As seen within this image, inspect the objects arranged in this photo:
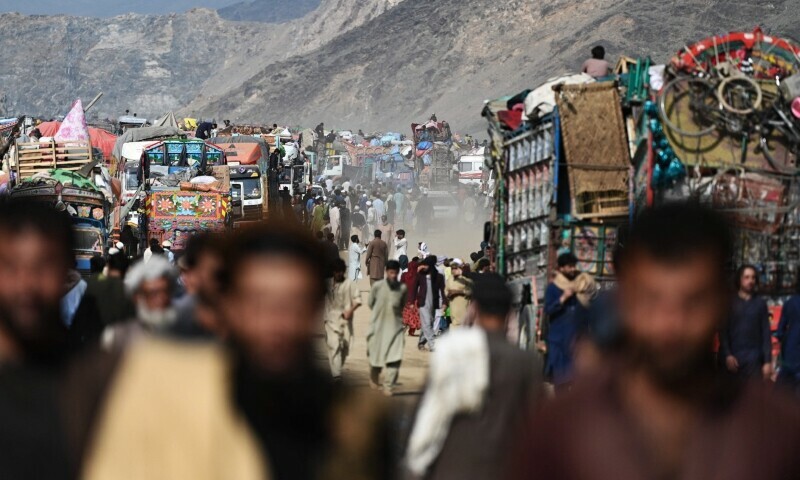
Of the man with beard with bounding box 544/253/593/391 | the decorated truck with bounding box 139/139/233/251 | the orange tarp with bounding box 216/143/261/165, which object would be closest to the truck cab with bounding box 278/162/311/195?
the orange tarp with bounding box 216/143/261/165

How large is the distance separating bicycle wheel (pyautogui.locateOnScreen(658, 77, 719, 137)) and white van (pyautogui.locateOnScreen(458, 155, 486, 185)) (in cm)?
4619

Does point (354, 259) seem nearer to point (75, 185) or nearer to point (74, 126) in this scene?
point (75, 185)

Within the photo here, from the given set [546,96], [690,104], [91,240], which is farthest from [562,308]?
[91,240]

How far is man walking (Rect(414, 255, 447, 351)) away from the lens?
17.6 metres

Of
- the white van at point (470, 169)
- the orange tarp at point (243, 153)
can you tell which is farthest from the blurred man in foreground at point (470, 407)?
the white van at point (470, 169)

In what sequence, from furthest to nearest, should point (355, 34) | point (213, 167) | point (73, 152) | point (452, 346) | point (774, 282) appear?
point (355, 34), point (73, 152), point (213, 167), point (774, 282), point (452, 346)

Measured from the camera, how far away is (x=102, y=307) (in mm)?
7527

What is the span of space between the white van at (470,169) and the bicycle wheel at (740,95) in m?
46.2

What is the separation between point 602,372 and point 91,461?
89 cm

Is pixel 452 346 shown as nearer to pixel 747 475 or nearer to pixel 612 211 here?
pixel 747 475

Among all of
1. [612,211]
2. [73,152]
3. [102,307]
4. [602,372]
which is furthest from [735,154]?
[73,152]

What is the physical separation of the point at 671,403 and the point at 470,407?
138 inches

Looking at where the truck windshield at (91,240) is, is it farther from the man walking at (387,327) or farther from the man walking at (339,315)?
the man walking at (387,327)

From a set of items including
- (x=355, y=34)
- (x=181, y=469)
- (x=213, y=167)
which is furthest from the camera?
(x=355, y=34)
